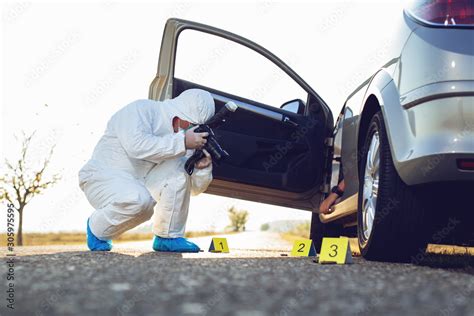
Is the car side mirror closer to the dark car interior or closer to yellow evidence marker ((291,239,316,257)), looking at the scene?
the dark car interior

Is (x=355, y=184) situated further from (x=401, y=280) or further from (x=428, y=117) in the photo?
(x=401, y=280)

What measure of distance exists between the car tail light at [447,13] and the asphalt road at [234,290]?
47.6 inches

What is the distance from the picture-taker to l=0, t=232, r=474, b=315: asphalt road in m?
2.09

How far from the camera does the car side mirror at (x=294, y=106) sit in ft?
18.1

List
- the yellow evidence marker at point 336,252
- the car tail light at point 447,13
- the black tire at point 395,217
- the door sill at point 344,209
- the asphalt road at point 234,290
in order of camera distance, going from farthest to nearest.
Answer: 1. the door sill at point 344,209
2. the yellow evidence marker at point 336,252
3. the black tire at point 395,217
4. the car tail light at point 447,13
5. the asphalt road at point 234,290

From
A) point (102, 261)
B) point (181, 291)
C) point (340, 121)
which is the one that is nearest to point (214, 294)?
point (181, 291)

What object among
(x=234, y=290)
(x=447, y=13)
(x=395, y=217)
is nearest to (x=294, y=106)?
(x=395, y=217)

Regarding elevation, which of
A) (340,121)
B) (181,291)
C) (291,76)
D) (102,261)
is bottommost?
(102,261)

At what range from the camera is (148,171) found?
4.91 metres

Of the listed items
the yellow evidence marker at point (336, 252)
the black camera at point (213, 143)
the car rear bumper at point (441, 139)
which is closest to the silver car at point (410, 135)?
the car rear bumper at point (441, 139)

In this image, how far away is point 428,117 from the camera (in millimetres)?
3225

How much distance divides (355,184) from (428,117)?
1.24 m

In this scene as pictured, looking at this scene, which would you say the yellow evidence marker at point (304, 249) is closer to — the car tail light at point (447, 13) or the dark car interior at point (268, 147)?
the dark car interior at point (268, 147)

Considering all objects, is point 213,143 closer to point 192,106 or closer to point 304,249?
point 192,106
